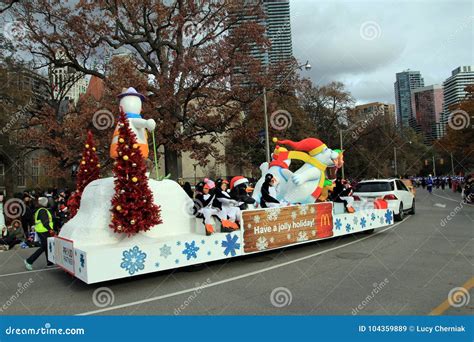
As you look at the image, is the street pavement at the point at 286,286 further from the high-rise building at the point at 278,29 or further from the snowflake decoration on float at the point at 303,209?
the high-rise building at the point at 278,29

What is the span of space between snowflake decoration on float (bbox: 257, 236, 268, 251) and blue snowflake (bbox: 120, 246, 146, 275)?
2620 mm

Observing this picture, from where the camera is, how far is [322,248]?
9.20 metres

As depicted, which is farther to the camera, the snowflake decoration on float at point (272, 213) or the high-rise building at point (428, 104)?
the high-rise building at point (428, 104)

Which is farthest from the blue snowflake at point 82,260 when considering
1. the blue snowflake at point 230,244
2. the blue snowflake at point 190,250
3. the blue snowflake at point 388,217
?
the blue snowflake at point 388,217

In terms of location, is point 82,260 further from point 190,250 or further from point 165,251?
point 190,250

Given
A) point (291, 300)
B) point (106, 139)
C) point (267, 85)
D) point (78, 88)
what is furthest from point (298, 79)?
point (78, 88)

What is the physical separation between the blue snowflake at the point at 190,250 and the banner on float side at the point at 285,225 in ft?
4.02

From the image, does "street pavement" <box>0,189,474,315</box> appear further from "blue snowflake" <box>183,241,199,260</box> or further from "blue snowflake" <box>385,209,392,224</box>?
"blue snowflake" <box>385,209,392,224</box>

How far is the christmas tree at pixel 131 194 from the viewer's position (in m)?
6.78

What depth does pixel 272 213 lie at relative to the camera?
8023mm

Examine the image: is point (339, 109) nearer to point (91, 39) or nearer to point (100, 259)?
Result: point (91, 39)

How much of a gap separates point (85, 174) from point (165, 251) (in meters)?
3.66

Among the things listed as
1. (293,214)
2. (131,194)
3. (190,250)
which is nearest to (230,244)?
(190,250)

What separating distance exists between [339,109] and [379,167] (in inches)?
414
